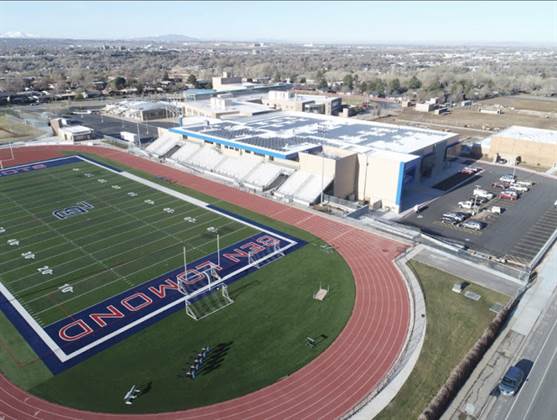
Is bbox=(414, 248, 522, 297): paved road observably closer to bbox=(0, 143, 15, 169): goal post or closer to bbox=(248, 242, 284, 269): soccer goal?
bbox=(248, 242, 284, 269): soccer goal

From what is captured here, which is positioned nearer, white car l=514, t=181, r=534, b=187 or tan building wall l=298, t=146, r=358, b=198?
tan building wall l=298, t=146, r=358, b=198

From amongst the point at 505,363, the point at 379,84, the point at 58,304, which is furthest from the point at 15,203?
the point at 379,84

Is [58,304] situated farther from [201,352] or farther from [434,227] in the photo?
[434,227]

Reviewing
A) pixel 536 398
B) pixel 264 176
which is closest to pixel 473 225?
pixel 536 398

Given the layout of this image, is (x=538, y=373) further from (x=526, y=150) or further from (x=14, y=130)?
(x=14, y=130)

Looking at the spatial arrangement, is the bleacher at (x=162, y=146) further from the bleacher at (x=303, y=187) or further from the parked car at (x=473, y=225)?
the parked car at (x=473, y=225)

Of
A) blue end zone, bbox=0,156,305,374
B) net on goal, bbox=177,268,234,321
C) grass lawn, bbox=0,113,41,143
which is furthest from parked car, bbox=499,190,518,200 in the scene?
grass lawn, bbox=0,113,41,143
